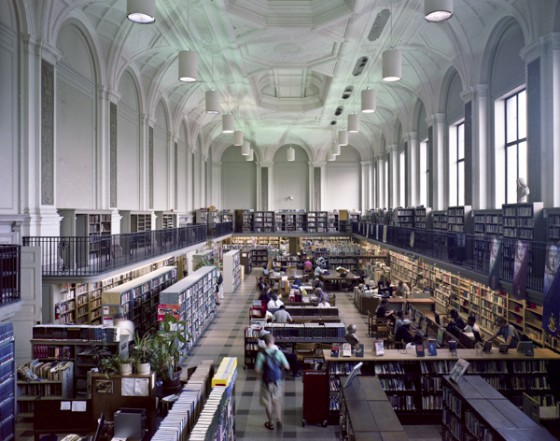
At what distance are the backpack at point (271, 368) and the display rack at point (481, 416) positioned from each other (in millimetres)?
2169

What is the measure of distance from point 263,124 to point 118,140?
12.7m

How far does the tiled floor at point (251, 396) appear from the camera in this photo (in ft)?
19.5

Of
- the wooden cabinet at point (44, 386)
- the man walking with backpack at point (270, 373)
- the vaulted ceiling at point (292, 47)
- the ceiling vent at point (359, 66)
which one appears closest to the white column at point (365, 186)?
the vaulted ceiling at point (292, 47)

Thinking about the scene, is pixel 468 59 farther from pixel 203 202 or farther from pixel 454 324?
pixel 203 202

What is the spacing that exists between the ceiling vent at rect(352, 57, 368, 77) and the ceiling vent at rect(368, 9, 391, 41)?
1.92 meters

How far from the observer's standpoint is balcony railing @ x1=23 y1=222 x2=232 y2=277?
865 centimetres

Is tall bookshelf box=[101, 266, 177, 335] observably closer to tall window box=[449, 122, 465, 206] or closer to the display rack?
the display rack

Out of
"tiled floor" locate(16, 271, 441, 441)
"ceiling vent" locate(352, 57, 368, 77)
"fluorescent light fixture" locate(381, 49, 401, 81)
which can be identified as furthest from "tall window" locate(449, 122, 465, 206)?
"fluorescent light fixture" locate(381, 49, 401, 81)

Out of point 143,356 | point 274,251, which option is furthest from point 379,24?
point 274,251

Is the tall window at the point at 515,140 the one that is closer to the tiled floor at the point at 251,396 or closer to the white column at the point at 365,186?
the tiled floor at the point at 251,396

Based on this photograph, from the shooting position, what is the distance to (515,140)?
1125 centimetres

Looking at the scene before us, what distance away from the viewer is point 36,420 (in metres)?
5.52

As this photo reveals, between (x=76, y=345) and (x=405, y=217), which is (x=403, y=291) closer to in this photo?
(x=405, y=217)

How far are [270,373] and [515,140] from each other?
919cm
